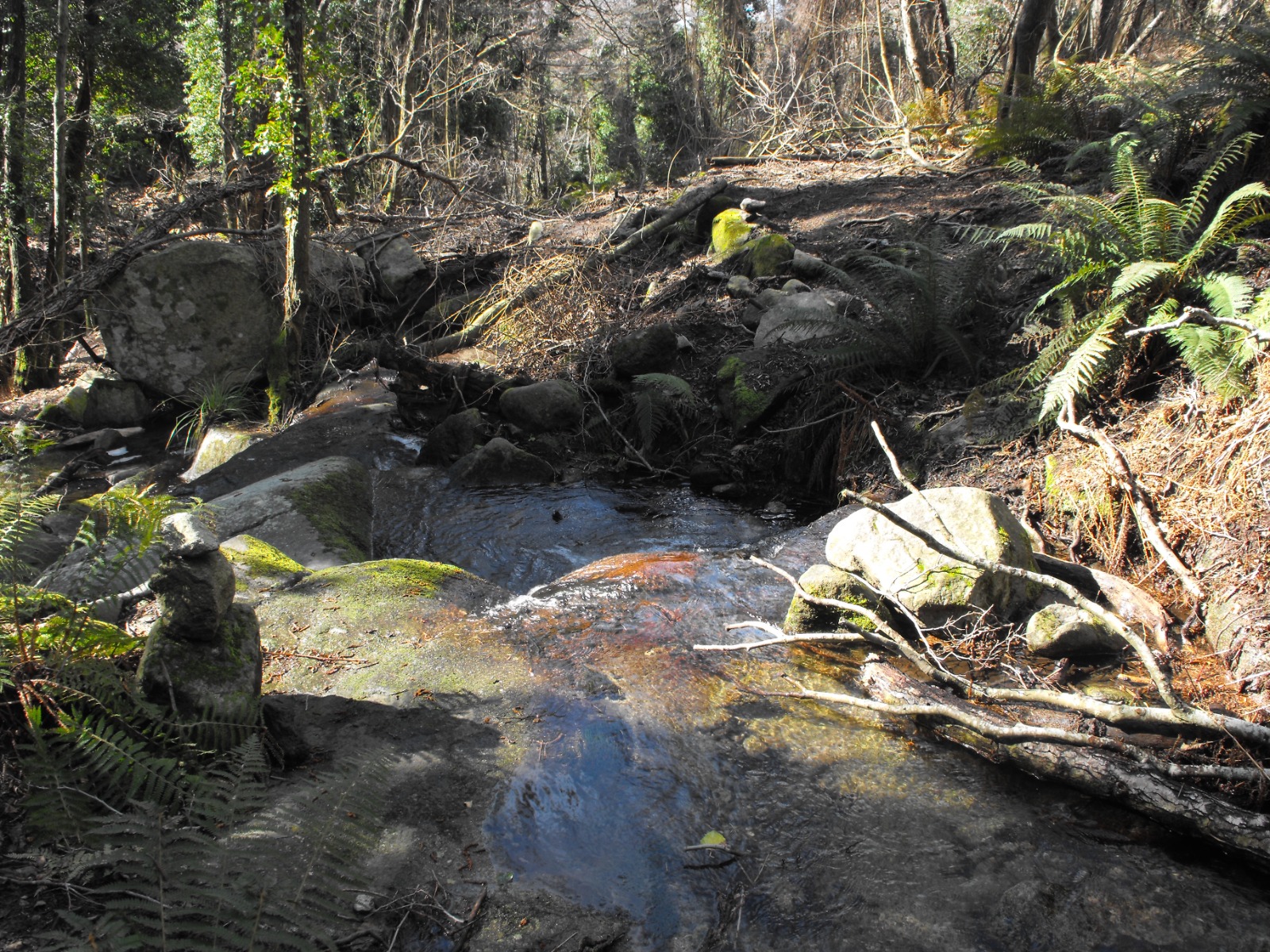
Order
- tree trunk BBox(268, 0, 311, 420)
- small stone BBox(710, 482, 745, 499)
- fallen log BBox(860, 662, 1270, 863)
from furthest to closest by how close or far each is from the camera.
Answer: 1. tree trunk BBox(268, 0, 311, 420)
2. small stone BBox(710, 482, 745, 499)
3. fallen log BBox(860, 662, 1270, 863)

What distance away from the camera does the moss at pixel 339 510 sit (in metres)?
5.37

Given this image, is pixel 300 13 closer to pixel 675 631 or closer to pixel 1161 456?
pixel 675 631

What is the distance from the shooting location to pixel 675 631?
4012 millimetres

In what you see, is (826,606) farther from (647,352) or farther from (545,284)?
(545,284)

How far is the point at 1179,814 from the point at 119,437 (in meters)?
10.2

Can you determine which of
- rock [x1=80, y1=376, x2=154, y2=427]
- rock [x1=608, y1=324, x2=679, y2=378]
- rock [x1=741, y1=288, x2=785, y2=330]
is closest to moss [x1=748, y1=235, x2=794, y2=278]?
rock [x1=741, y1=288, x2=785, y2=330]

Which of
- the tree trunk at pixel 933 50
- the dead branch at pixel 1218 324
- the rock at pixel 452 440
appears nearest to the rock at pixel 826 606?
the dead branch at pixel 1218 324

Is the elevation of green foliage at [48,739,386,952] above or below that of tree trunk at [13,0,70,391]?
below

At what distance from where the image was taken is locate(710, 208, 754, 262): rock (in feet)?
31.0

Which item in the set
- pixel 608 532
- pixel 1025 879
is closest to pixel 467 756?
pixel 1025 879

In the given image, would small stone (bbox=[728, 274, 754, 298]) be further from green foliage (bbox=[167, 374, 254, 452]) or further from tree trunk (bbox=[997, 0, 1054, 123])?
green foliage (bbox=[167, 374, 254, 452])

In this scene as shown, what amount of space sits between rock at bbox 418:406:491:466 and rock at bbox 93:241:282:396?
3197 millimetres

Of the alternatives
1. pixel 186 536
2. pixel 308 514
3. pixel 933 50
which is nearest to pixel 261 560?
pixel 308 514

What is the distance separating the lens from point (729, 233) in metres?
9.61
